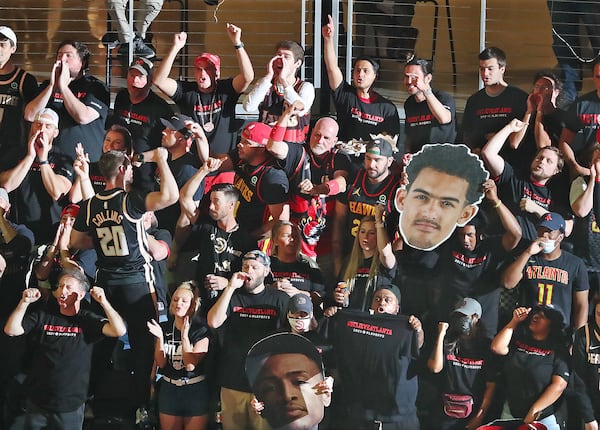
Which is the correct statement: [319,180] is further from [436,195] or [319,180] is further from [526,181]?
[526,181]

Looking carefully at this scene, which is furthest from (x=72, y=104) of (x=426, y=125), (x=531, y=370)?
(x=531, y=370)

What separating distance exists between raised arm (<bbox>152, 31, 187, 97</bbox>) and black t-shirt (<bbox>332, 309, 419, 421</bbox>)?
1804 millimetres

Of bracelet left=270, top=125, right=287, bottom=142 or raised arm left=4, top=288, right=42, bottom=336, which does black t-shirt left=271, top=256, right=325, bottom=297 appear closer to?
bracelet left=270, top=125, right=287, bottom=142

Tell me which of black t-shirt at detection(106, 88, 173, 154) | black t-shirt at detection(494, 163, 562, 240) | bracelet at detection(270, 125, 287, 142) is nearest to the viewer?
bracelet at detection(270, 125, 287, 142)

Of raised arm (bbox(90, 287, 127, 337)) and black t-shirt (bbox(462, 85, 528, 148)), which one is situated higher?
black t-shirt (bbox(462, 85, 528, 148))

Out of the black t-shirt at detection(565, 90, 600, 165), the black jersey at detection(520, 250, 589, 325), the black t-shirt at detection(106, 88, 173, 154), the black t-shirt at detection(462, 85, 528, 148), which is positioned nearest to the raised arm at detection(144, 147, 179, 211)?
the black t-shirt at detection(106, 88, 173, 154)

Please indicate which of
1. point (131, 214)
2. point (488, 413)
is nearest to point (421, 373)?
point (488, 413)

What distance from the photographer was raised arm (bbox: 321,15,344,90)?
6.73m

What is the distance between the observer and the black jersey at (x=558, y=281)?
22.1 feet

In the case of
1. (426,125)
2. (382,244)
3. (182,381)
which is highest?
(426,125)

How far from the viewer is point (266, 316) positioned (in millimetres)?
6758

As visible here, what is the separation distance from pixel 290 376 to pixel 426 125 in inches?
71.9

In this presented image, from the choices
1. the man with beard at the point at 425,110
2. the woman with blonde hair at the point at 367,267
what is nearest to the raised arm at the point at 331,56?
the man with beard at the point at 425,110

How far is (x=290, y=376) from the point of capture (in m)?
6.80
